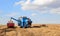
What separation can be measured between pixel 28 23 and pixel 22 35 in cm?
1256

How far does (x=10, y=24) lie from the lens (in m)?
35.7

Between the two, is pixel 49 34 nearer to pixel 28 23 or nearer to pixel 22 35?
pixel 22 35

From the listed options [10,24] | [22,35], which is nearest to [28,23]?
[10,24]

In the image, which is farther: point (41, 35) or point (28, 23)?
point (28, 23)

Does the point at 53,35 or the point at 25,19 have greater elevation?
the point at 25,19

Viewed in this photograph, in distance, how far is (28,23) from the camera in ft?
117

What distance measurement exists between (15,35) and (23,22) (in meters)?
12.9

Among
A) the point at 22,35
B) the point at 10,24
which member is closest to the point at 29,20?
the point at 10,24

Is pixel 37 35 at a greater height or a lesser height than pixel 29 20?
lesser

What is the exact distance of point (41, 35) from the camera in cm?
2253

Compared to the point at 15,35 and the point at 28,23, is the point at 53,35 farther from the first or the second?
the point at 28,23

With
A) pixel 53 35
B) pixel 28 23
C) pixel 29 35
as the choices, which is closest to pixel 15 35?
pixel 29 35

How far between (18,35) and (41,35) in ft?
10.6

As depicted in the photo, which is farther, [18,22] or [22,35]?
[18,22]
